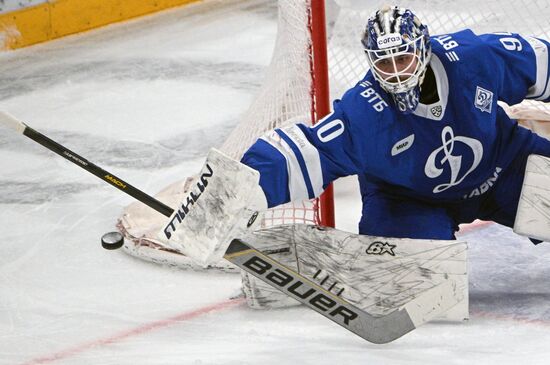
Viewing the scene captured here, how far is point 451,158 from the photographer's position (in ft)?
9.62

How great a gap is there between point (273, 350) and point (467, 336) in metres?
0.48

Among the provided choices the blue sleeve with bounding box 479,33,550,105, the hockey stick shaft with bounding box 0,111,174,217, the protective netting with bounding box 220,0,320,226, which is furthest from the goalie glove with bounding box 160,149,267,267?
the protective netting with bounding box 220,0,320,226

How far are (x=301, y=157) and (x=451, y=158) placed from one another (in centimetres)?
41

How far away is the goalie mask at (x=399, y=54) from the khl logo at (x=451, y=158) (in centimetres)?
16

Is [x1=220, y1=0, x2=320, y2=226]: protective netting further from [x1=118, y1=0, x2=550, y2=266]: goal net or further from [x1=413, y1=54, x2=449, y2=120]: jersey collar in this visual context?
[x1=413, y1=54, x2=449, y2=120]: jersey collar

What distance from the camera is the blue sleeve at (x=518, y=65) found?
2.94m

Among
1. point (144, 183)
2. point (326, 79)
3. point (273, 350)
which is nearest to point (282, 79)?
point (326, 79)

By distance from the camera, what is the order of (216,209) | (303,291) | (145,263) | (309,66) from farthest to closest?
(145,263) < (309,66) < (303,291) < (216,209)

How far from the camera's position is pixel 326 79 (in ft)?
11.1

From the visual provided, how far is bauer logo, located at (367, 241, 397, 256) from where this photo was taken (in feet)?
9.74

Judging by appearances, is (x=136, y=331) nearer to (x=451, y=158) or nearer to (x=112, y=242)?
(x=112, y=242)

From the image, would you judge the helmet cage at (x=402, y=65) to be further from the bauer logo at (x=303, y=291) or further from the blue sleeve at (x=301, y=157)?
the bauer logo at (x=303, y=291)

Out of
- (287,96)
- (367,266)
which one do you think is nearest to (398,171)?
(367,266)

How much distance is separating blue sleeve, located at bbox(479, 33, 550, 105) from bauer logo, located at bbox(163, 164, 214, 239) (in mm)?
828
